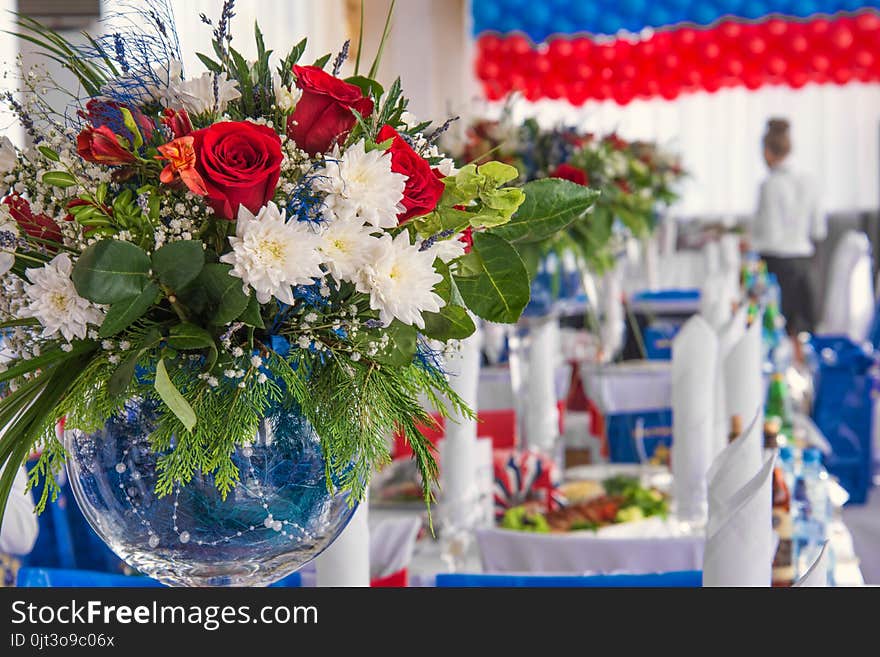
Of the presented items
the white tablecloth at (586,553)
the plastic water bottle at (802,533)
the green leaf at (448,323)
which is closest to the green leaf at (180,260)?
the green leaf at (448,323)

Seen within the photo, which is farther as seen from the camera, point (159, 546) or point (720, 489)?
point (720, 489)

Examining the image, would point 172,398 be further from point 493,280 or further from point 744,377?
point 744,377

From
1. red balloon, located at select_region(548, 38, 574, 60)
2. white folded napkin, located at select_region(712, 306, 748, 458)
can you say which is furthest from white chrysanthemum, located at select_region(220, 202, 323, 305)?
red balloon, located at select_region(548, 38, 574, 60)

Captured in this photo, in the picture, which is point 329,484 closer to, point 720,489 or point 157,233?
point 157,233

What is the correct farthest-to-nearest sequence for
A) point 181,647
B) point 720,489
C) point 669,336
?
point 669,336
point 720,489
point 181,647

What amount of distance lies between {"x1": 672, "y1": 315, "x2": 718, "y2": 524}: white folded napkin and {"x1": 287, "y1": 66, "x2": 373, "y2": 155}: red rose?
4.32ft

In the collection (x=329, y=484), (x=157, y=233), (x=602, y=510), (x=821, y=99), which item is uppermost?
(x=821, y=99)

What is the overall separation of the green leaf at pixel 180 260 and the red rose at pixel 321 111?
141mm

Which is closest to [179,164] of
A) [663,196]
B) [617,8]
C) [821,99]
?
[663,196]

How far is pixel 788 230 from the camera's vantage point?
7648 mm

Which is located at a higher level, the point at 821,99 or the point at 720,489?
the point at 821,99

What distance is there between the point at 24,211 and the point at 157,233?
162mm

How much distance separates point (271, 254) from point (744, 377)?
1.41 meters

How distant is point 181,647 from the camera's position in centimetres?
76
